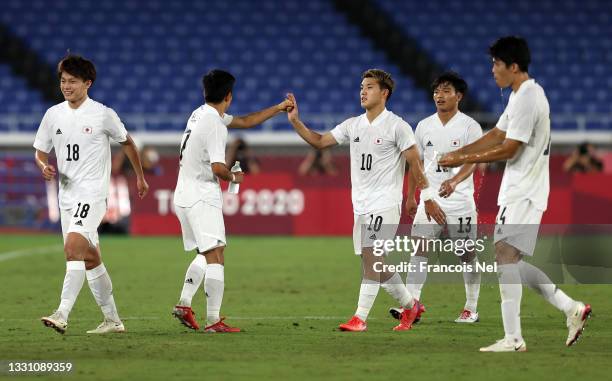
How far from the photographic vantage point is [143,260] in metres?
17.6

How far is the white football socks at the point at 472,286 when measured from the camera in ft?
34.9

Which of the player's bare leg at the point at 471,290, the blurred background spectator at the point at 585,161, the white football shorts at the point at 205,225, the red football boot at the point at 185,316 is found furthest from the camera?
the blurred background spectator at the point at 585,161

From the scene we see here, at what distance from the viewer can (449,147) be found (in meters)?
10.8

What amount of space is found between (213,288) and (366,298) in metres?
1.29

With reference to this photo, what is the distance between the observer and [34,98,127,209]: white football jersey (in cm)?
927

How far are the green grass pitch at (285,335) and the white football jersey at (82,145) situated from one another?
117cm

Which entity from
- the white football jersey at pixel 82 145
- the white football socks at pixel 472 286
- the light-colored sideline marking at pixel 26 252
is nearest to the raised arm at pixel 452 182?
the white football socks at pixel 472 286

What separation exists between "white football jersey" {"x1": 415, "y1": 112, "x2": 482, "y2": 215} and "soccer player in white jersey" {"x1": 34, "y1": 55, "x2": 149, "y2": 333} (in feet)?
9.88

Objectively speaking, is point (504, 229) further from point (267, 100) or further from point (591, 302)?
point (267, 100)

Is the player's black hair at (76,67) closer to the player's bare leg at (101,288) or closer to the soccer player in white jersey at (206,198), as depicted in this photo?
the soccer player in white jersey at (206,198)

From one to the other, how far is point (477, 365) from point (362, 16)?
25.4m

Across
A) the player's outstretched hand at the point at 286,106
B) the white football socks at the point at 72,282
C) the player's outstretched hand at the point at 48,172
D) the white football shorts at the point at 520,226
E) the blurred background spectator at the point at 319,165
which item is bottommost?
the white football socks at the point at 72,282

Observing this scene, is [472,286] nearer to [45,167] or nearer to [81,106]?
[81,106]

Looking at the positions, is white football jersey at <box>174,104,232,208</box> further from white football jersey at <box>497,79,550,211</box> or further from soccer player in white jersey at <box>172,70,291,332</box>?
white football jersey at <box>497,79,550,211</box>
